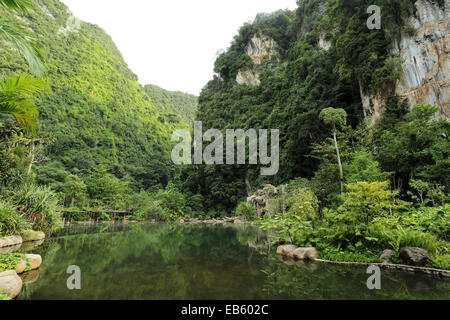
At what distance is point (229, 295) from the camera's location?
298cm

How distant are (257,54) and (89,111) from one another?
139 feet

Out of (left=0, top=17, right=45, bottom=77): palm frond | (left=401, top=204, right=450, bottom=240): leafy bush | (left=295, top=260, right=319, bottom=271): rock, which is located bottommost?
(left=295, top=260, right=319, bottom=271): rock

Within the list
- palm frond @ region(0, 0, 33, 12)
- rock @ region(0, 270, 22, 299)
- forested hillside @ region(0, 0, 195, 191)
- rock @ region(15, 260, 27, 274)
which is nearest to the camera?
rock @ region(0, 270, 22, 299)

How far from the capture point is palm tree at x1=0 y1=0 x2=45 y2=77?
3.65m

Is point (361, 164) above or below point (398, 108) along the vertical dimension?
below

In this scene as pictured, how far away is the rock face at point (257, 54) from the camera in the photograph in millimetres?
41812

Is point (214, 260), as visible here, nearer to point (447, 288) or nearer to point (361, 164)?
point (447, 288)

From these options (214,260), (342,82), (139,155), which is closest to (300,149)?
(342,82)

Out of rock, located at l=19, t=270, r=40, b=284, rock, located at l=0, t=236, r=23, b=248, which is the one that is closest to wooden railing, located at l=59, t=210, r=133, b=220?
rock, located at l=0, t=236, r=23, b=248

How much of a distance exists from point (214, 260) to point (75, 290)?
2959mm

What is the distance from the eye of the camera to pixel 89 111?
178ft

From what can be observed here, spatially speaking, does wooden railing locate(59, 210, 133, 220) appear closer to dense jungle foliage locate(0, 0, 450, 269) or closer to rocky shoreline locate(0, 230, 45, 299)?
dense jungle foliage locate(0, 0, 450, 269)

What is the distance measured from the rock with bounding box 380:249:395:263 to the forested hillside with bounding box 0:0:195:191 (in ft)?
98.9
